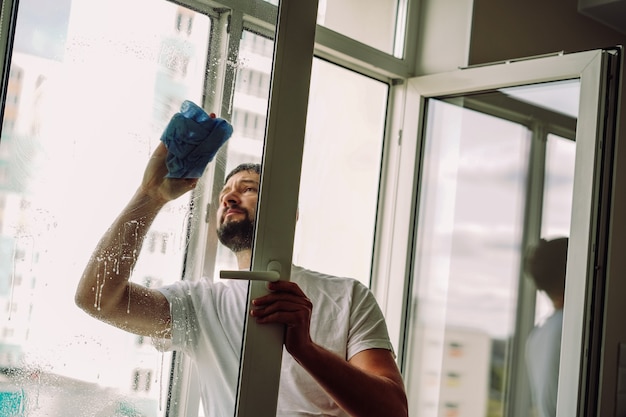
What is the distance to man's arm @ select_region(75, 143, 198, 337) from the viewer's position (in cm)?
137

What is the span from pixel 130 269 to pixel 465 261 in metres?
1.39

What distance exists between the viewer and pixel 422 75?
268cm

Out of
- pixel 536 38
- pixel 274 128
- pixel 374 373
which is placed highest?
pixel 536 38

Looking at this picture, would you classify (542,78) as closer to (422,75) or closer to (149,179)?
(422,75)

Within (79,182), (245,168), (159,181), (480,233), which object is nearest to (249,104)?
(245,168)

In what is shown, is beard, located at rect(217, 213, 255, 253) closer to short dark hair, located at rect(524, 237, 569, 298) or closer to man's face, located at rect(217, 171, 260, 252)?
man's face, located at rect(217, 171, 260, 252)

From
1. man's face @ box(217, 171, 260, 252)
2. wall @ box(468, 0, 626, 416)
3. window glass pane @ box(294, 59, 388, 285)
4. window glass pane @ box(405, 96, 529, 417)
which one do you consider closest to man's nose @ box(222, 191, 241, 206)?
man's face @ box(217, 171, 260, 252)

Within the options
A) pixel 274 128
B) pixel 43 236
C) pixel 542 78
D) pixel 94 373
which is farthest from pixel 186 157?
pixel 542 78

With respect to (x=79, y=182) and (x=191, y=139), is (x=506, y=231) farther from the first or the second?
(x=79, y=182)

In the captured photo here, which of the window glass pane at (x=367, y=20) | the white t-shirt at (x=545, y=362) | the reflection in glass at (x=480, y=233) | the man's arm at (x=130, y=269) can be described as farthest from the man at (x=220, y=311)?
the window glass pane at (x=367, y=20)

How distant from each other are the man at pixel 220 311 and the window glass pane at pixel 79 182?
0.9 inches

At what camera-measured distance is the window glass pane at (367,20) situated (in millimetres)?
2510

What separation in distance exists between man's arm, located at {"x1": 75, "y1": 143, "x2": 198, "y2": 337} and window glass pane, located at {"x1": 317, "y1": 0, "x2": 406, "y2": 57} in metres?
1.20

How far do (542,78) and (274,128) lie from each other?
108 cm
